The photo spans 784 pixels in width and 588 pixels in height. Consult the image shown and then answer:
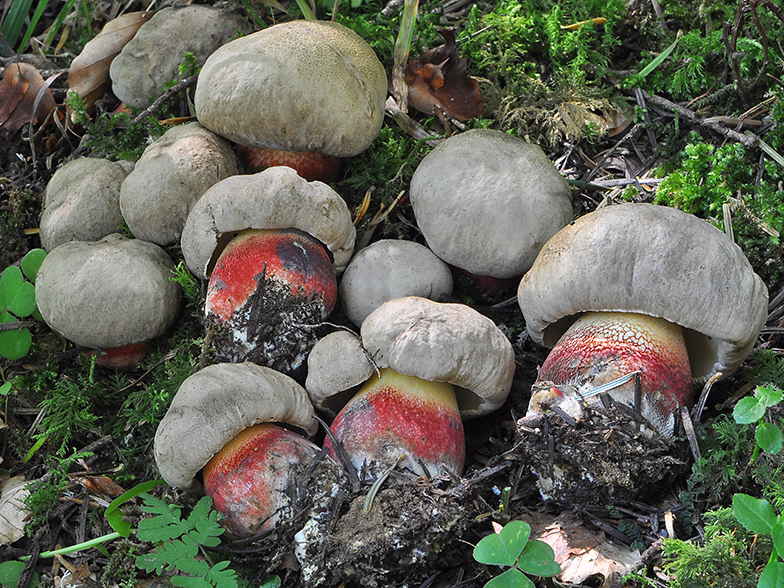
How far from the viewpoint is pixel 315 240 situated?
2758mm

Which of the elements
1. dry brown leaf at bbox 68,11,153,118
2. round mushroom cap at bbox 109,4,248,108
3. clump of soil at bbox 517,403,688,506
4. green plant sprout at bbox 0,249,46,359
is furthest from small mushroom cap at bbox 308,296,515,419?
dry brown leaf at bbox 68,11,153,118

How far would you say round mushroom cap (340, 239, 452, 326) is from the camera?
266 cm

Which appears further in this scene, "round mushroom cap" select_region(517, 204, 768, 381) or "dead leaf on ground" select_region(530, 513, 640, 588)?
"round mushroom cap" select_region(517, 204, 768, 381)

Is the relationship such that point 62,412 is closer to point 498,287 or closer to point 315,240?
point 315,240

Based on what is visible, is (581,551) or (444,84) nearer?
(581,551)

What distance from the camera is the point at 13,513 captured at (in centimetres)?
260

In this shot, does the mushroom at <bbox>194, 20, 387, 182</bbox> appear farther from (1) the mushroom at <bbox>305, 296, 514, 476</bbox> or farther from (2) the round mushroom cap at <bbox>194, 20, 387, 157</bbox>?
(1) the mushroom at <bbox>305, 296, 514, 476</bbox>

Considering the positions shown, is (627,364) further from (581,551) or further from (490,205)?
(490,205)

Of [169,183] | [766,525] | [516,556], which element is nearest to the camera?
[766,525]

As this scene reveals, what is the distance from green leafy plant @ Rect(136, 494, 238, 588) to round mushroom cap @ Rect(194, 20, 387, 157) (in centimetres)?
154

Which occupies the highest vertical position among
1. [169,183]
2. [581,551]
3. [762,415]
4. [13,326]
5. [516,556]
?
[762,415]


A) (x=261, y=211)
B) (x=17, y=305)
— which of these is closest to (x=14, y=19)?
(x=17, y=305)

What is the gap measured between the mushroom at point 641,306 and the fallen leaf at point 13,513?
203 cm

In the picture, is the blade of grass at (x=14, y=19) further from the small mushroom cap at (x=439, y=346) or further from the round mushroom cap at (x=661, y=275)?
the round mushroom cap at (x=661, y=275)
